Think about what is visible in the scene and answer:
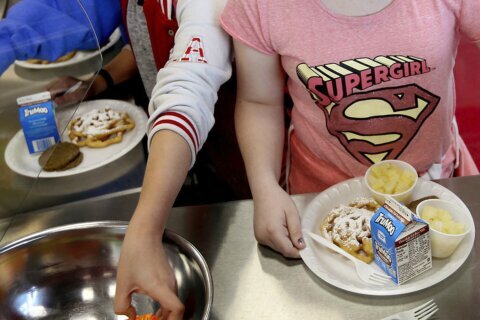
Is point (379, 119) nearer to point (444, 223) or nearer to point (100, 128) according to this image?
point (444, 223)

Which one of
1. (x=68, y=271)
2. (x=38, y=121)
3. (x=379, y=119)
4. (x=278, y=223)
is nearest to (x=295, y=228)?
(x=278, y=223)

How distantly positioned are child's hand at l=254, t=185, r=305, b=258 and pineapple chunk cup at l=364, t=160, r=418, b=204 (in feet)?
0.49

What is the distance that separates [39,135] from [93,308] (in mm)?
409

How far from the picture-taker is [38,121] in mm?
1126

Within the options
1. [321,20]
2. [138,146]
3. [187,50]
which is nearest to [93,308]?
[187,50]

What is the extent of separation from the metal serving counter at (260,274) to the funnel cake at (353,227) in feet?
0.24

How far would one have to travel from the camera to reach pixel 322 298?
0.96 m

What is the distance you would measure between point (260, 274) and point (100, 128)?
3.24ft

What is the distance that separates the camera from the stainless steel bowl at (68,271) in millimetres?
1038

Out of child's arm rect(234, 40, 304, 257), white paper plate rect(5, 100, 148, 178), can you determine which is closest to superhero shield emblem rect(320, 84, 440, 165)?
child's arm rect(234, 40, 304, 257)

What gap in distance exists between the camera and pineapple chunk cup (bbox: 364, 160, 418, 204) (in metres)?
1.05

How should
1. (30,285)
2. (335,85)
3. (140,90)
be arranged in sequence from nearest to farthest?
(30,285)
(335,85)
(140,90)

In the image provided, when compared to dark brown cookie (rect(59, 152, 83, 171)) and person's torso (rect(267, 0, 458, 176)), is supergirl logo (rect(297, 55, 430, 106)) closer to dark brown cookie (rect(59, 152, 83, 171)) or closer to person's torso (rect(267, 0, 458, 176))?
person's torso (rect(267, 0, 458, 176))

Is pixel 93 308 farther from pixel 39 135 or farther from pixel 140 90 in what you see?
pixel 140 90
